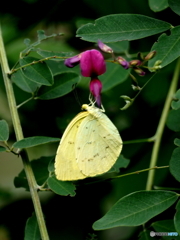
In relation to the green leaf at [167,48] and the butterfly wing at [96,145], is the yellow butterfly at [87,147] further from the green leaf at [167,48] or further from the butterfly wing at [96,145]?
the green leaf at [167,48]

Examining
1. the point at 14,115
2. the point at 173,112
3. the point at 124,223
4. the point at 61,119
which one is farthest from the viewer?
the point at 61,119

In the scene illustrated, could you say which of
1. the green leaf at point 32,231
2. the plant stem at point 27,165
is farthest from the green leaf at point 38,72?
the green leaf at point 32,231

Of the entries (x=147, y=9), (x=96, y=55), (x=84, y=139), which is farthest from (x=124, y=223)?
(x=147, y=9)

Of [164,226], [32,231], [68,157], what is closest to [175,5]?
[68,157]

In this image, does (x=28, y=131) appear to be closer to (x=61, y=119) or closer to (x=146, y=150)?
(x=61, y=119)

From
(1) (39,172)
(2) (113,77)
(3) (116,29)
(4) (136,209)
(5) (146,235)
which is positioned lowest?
(5) (146,235)

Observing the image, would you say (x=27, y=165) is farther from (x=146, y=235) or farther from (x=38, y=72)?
(x=146, y=235)
